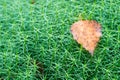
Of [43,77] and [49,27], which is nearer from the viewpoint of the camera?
[43,77]

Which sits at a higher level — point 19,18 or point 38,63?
point 19,18

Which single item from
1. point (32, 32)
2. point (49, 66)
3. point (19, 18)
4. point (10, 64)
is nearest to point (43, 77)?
point (49, 66)

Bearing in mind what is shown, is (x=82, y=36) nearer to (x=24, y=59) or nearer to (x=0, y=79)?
(x=24, y=59)
